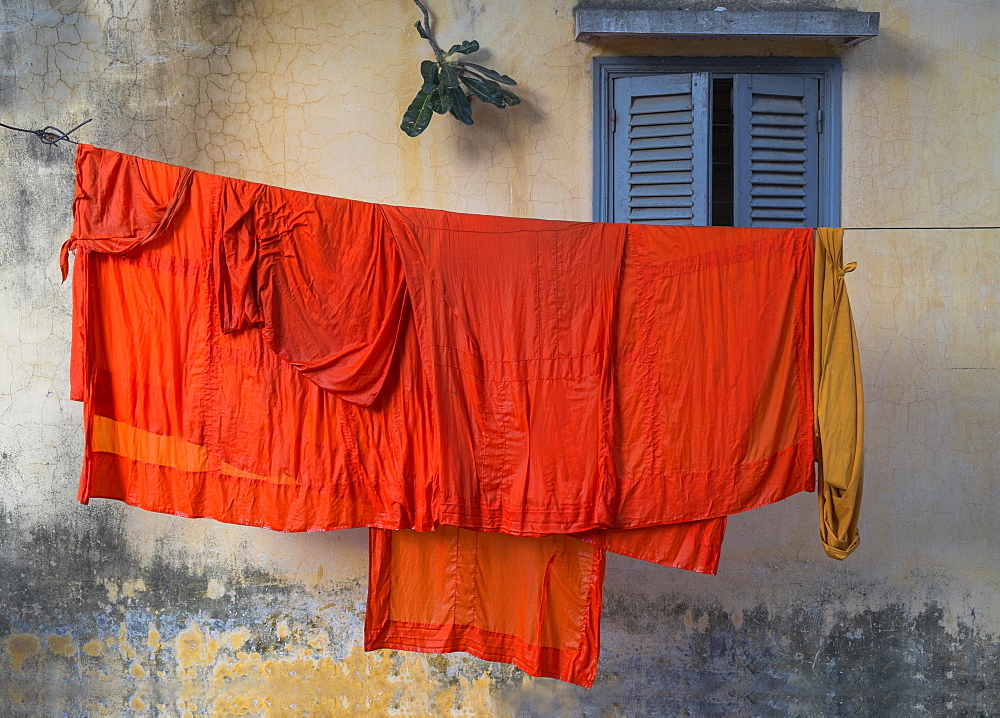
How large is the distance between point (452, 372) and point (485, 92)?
130 centimetres

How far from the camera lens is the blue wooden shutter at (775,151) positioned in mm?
3295

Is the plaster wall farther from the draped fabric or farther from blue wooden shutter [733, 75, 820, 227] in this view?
the draped fabric

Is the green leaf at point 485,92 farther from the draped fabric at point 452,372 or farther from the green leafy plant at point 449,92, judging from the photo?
the draped fabric at point 452,372

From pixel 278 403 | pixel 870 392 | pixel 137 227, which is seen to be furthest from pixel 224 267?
pixel 870 392

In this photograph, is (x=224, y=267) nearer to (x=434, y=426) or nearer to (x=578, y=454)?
(x=434, y=426)

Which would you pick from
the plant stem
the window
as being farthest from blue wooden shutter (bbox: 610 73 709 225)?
the plant stem

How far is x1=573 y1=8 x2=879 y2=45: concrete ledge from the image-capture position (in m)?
3.13

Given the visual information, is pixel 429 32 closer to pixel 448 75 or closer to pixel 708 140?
pixel 448 75

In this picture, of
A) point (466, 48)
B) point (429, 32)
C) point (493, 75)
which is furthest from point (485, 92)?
point (429, 32)

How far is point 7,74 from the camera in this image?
3291mm

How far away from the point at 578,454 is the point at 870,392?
1605 mm

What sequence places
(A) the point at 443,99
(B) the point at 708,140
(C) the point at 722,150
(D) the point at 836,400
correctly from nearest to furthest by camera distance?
(D) the point at 836,400 < (A) the point at 443,99 < (B) the point at 708,140 < (C) the point at 722,150

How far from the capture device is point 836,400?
91.9 inches

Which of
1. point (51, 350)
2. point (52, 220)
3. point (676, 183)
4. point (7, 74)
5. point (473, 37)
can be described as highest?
point (473, 37)
